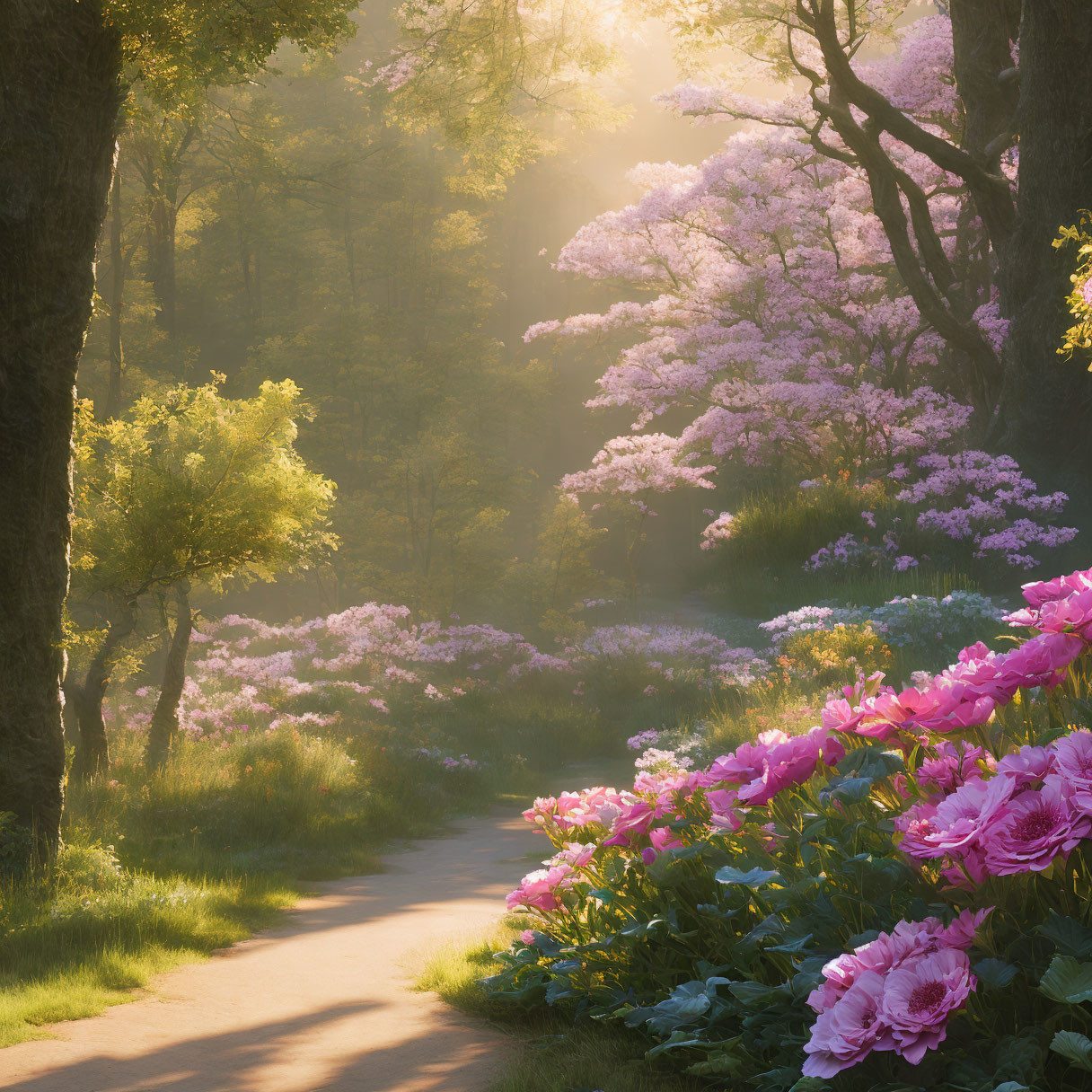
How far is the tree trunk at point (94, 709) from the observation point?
812 centimetres

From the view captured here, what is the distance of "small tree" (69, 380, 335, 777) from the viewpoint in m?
7.80

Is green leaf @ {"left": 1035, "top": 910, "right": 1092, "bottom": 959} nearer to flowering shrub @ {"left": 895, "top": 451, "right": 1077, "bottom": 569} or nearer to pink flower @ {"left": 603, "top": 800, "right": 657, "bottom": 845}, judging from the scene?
pink flower @ {"left": 603, "top": 800, "right": 657, "bottom": 845}

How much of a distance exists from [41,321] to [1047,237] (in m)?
12.0

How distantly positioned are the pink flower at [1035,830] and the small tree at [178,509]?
684 cm

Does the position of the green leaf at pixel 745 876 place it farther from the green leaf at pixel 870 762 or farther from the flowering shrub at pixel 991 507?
the flowering shrub at pixel 991 507

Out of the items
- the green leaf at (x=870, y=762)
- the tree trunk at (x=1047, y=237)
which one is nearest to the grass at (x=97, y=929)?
the green leaf at (x=870, y=762)

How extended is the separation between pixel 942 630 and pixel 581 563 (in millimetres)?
7251

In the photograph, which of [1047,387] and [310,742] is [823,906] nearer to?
[310,742]

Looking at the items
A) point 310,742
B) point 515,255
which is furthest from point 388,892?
point 515,255

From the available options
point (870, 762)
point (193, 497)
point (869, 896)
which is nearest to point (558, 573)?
point (193, 497)

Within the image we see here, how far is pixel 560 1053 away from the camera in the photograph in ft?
9.97

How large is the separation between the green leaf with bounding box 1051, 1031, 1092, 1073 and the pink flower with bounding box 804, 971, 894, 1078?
31cm

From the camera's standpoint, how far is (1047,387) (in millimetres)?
13203

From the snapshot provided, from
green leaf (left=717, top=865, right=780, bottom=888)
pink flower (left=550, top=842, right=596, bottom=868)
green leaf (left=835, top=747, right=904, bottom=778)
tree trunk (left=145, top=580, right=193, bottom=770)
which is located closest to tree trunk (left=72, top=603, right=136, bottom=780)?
tree trunk (left=145, top=580, right=193, bottom=770)
